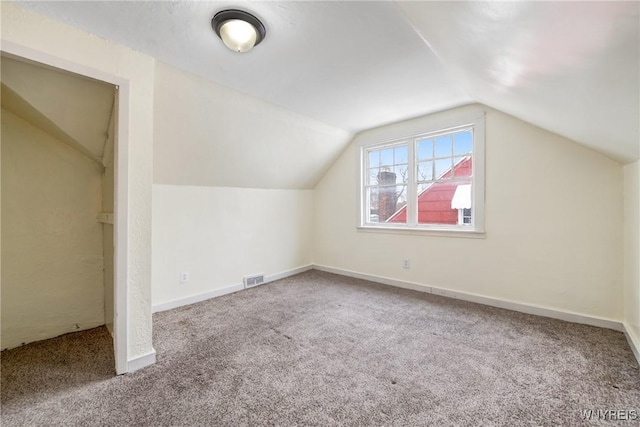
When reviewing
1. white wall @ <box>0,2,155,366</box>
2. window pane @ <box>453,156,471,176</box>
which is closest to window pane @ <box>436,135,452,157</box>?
window pane @ <box>453,156,471,176</box>

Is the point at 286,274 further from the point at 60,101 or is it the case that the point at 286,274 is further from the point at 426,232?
the point at 60,101

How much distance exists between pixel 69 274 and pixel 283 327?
6.44 ft

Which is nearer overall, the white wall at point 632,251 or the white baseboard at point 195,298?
the white wall at point 632,251

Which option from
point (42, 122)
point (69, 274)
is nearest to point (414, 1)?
point (42, 122)

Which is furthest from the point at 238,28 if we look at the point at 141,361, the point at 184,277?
the point at 184,277

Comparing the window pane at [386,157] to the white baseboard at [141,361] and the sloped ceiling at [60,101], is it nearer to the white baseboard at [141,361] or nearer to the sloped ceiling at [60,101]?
the sloped ceiling at [60,101]

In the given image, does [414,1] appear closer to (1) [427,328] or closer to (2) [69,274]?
(1) [427,328]

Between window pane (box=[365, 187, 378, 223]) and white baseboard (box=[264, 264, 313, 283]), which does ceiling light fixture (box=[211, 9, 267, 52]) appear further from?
white baseboard (box=[264, 264, 313, 283])

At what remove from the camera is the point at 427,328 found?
7.96 ft

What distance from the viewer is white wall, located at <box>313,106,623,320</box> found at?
2.39m

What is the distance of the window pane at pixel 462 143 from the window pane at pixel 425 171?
0.33m

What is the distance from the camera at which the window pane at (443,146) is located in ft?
11.0

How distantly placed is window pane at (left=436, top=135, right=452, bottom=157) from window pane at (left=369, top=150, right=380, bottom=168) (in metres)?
0.88

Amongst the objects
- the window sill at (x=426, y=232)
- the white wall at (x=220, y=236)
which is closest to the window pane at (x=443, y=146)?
the window sill at (x=426, y=232)
